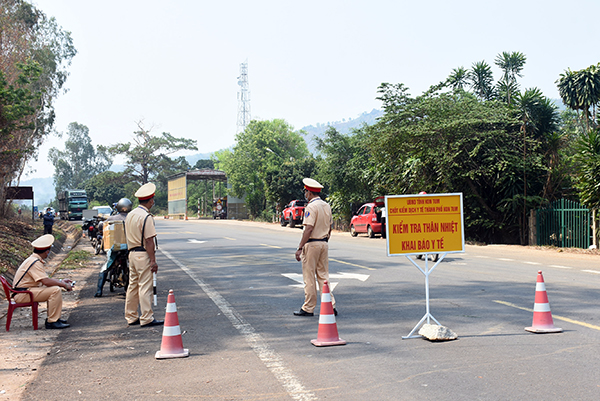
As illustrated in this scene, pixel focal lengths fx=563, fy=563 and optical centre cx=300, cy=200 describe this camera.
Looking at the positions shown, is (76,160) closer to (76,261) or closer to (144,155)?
(144,155)

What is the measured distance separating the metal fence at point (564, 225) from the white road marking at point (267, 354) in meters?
15.3

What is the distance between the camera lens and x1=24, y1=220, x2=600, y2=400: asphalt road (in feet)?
16.1

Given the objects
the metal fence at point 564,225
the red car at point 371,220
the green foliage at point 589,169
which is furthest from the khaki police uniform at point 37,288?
the red car at point 371,220

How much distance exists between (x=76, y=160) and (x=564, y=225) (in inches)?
5088

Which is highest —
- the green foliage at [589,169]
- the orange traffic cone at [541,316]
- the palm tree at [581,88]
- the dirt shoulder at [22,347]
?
the palm tree at [581,88]

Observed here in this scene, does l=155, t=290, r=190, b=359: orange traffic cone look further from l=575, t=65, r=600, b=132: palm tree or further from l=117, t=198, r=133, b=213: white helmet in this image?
l=575, t=65, r=600, b=132: palm tree

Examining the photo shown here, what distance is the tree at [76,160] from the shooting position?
132 meters

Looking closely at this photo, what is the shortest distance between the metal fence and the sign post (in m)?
15.1

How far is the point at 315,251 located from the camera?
7.88 metres

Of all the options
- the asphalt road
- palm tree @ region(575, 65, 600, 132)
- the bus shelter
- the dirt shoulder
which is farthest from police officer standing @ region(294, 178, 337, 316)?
the bus shelter

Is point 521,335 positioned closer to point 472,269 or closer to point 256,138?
point 472,269

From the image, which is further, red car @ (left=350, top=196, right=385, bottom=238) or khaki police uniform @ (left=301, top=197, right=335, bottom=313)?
red car @ (left=350, top=196, right=385, bottom=238)

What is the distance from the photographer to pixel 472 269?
44.2 ft

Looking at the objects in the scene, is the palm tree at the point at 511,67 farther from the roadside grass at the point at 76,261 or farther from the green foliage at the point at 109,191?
the green foliage at the point at 109,191
